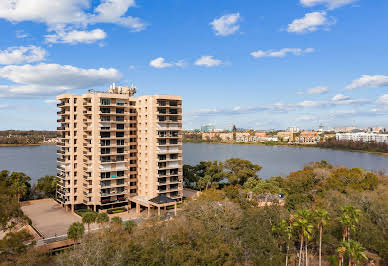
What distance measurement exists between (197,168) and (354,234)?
104 ft

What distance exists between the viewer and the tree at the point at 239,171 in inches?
2092

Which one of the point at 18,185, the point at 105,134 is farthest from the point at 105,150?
the point at 18,185

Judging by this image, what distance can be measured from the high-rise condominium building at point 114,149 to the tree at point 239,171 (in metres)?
13.4

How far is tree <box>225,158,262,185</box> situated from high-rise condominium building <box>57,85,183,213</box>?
13.4m

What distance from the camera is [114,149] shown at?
138ft

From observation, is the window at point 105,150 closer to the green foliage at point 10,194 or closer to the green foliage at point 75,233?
the green foliage at point 10,194

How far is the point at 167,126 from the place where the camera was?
143ft

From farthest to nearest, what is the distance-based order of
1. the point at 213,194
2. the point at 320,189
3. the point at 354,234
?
the point at 320,189 < the point at 213,194 < the point at 354,234

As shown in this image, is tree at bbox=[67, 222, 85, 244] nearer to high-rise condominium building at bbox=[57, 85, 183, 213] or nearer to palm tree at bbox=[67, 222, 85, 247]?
palm tree at bbox=[67, 222, 85, 247]

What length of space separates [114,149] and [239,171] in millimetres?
23367

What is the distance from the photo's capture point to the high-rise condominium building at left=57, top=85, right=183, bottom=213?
41281mm

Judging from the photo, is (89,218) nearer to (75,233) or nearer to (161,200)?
(75,233)

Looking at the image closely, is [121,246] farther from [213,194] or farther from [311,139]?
[311,139]

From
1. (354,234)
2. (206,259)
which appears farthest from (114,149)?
A: (354,234)
